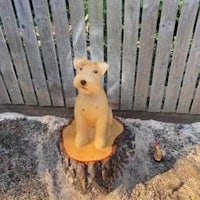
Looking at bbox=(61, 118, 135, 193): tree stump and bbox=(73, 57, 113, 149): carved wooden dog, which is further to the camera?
bbox=(61, 118, 135, 193): tree stump

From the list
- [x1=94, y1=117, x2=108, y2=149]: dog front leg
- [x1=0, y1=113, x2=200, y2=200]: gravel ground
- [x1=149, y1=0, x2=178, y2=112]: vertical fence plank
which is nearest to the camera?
[x1=149, y1=0, x2=178, y2=112]: vertical fence plank

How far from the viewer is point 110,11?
180 cm

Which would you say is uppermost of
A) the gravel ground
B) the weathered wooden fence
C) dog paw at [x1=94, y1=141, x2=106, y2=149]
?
the weathered wooden fence

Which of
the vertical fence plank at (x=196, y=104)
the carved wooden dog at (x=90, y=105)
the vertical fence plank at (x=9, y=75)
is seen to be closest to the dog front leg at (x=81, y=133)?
the carved wooden dog at (x=90, y=105)

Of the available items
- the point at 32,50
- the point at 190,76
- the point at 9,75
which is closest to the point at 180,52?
the point at 190,76

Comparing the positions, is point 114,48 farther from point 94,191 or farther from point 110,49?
point 94,191

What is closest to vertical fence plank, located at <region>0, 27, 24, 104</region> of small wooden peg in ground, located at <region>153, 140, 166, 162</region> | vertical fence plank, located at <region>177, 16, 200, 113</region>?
small wooden peg in ground, located at <region>153, 140, 166, 162</region>

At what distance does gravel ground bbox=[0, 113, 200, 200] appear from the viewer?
205 cm

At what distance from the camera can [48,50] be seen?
80.5 inches

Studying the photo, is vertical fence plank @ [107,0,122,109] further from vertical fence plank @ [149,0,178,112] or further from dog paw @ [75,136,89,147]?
dog paw @ [75,136,89,147]

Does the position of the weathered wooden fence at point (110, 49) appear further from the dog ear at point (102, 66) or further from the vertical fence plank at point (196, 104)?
the dog ear at point (102, 66)

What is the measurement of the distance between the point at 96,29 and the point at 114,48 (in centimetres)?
15

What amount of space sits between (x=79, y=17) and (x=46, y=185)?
964 mm

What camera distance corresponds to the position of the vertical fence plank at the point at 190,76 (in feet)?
6.36
